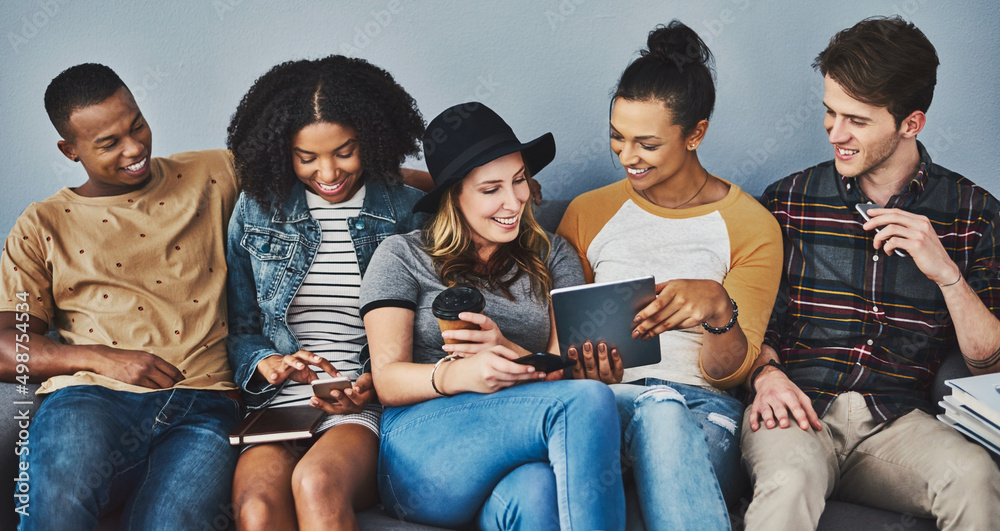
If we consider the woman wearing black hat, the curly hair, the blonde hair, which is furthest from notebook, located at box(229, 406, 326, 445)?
the curly hair

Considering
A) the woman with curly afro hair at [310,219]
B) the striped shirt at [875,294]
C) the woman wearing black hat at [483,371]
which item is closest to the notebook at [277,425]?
the woman with curly afro hair at [310,219]

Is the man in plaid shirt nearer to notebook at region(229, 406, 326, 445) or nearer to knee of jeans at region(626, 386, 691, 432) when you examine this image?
knee of jeans at region(626, 386, 691, 432)

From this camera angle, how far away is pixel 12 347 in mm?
1725

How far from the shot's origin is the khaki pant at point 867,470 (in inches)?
60.0

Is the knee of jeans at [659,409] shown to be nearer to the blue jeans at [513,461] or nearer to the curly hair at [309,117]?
the blue jeans at [513,461]

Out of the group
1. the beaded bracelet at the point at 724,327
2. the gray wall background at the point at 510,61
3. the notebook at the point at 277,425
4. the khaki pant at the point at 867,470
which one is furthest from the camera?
the gray wall background at the point at 510,61

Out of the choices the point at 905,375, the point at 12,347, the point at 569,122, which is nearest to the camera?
the point at 12,347

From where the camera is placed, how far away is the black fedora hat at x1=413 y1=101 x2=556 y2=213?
69.8 inches

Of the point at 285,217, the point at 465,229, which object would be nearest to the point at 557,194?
the point at 465,229

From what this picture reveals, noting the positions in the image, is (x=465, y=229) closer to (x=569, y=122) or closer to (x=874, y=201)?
(x=569, y=122)

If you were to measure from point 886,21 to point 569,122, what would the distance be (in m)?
0.93

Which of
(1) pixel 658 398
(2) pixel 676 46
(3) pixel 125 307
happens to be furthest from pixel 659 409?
(3) pixel 125 307

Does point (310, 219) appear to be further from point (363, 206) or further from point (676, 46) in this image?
point (676, 46)

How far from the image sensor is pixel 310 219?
196 cm
